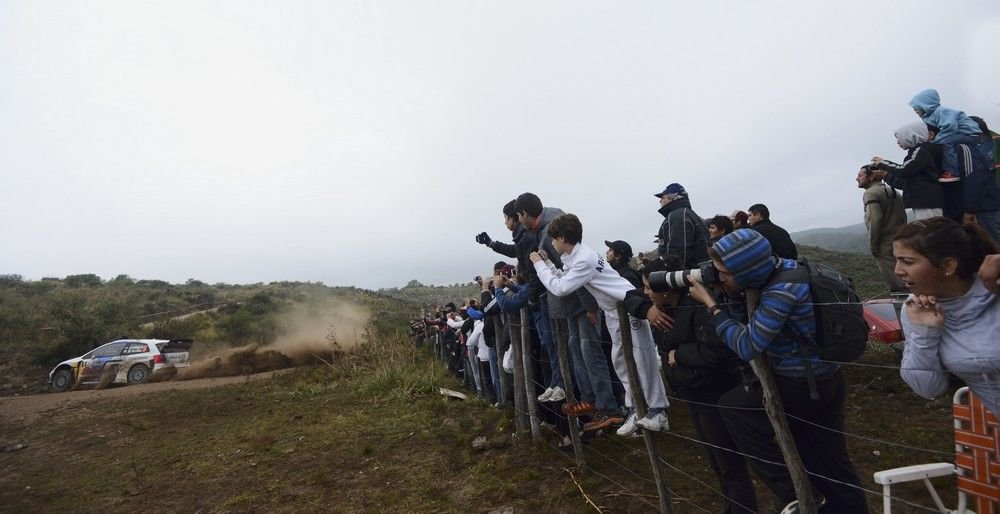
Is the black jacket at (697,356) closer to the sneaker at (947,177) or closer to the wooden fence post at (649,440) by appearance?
the wooden fence post at (649,440)

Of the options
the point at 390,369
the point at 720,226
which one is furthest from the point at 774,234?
the point at 390,369

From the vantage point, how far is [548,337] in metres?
5.36

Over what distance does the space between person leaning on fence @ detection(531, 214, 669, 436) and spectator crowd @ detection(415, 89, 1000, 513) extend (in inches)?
0.5

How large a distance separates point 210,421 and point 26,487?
3.18 meters

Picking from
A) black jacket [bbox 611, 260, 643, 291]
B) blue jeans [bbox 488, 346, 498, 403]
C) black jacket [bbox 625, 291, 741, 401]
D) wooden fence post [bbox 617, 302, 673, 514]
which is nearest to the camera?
black jacket [bbox 625, 291, 741, 401]

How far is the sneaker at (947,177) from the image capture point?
4.24 metres

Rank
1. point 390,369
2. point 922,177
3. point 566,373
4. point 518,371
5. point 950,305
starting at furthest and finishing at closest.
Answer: point 390,369
point 518,371
point 566,373
point 922,177
point 950,305

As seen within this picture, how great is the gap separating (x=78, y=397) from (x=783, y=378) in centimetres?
1867

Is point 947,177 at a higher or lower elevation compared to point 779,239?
higher

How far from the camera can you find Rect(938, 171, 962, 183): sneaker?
13.9 ft

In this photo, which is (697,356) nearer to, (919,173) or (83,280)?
(919,173)

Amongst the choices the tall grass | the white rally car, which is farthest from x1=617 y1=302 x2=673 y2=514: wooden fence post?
the white rally car

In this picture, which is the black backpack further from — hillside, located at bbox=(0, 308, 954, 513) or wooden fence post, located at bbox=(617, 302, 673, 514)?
wooden fence post, located at bbox=(617, 302, 673, 514)

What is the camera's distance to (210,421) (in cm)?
997
